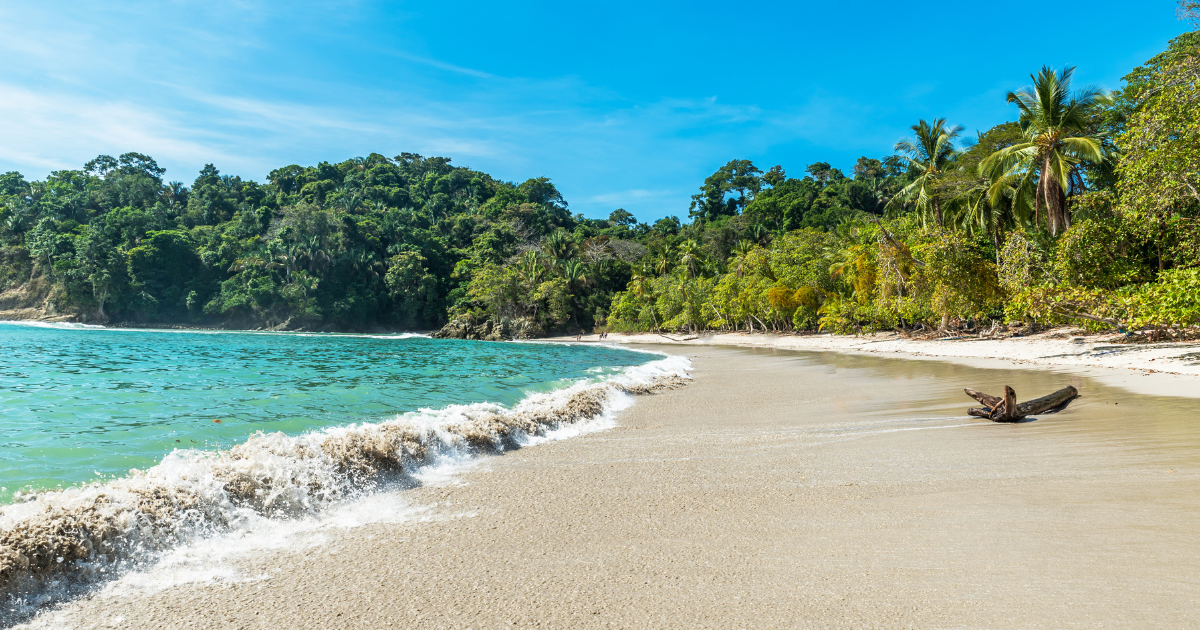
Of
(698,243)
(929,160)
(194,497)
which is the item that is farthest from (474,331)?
(194,497)

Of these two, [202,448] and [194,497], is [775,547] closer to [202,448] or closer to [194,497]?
[194,497]

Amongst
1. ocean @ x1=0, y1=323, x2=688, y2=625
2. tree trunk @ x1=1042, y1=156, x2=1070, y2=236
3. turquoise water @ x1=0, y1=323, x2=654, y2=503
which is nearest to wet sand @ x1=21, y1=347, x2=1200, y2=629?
ocean @ x1=0, y1=323, x2=688, y2=625

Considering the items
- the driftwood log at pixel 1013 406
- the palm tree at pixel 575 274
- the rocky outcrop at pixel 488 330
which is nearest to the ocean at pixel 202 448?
the driftwood log at pixel 1013 406

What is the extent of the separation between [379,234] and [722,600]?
77623 millimetres

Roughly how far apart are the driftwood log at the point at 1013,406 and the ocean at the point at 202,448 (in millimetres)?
5630

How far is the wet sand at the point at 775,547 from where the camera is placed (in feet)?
8.94

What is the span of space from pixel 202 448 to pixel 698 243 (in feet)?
206

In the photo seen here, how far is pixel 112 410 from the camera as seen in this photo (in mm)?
8531

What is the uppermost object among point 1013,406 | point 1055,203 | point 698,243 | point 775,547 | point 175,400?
point 698,243

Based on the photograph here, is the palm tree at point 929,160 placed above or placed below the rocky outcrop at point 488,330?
above

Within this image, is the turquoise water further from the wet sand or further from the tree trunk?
the tree trunk

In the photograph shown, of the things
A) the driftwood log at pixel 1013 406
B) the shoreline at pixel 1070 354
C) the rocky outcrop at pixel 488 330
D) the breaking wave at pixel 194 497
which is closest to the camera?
the breaking wave at pixel 194 497

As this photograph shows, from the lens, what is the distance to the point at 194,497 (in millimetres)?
4055

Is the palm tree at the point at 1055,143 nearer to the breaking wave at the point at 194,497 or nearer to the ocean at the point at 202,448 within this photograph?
the ocean at the point at 202,448
